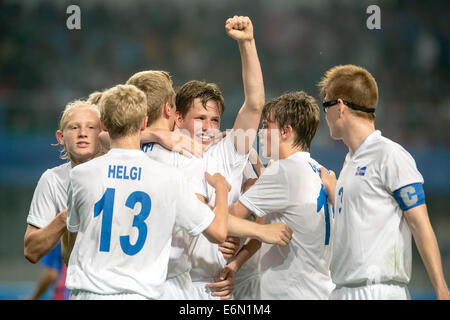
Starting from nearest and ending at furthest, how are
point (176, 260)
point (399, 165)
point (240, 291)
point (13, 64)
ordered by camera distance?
point (399, 165)
point (176, 260)
point (240, 291)
point (13, 64)

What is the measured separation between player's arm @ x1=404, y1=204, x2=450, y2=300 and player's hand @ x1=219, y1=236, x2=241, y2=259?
3.96 ft

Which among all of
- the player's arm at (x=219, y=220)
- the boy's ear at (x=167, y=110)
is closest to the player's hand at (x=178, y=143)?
the boy's ear at (x=167, y=110)

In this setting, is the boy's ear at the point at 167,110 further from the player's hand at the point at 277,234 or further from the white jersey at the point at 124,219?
the player's hand at the point at 277,234

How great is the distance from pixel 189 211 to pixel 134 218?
0.32m

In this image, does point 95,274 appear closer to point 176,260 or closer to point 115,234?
point 115,234

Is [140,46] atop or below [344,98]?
atop

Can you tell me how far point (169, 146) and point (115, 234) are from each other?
0.93 m

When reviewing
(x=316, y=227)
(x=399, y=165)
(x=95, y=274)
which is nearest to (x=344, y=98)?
(x=399, y=165)

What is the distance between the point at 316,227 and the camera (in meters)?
3.97

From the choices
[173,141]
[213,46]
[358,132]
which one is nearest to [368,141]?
[358,132]

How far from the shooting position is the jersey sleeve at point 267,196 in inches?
154

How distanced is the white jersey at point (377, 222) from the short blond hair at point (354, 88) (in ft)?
1.01

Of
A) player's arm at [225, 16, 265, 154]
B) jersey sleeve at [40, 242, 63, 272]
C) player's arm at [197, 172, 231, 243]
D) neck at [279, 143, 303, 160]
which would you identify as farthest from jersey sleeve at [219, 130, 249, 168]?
jersey sleeve at [40, 242, 63, 272]

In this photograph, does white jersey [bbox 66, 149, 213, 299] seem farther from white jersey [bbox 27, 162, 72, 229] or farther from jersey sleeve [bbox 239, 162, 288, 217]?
white jersey [bbox 27, 162, 72, 229]
